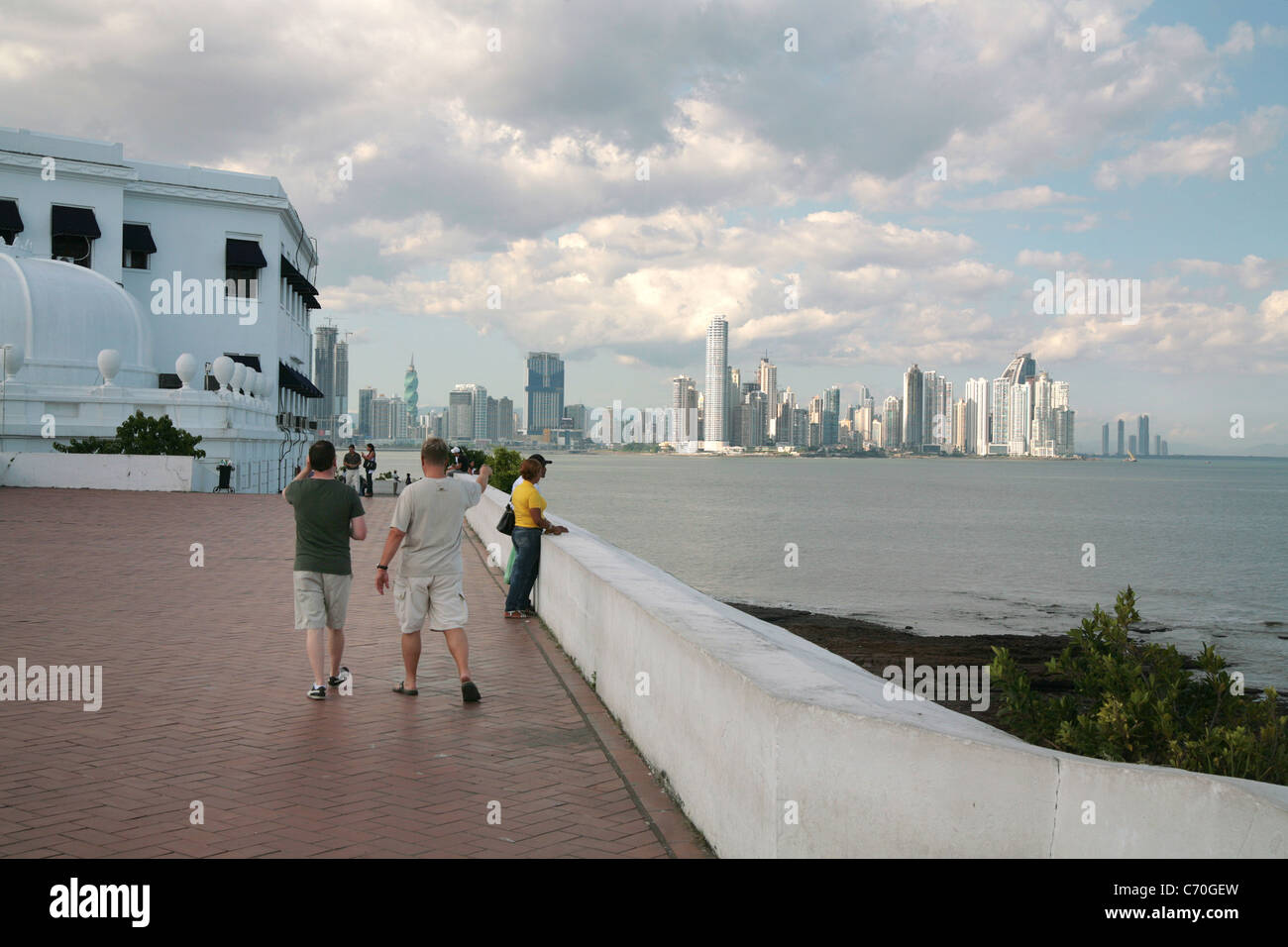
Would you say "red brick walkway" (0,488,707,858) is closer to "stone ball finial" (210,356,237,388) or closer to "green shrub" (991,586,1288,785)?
"green shrub" (991,586,1288,785)

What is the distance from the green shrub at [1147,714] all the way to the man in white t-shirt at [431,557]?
12.7ft

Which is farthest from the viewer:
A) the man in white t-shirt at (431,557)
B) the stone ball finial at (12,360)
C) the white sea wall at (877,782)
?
the stone ball finial at (12,360)

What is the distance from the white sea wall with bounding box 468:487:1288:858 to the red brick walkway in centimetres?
55

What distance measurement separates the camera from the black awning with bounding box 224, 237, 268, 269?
5275 centimetres

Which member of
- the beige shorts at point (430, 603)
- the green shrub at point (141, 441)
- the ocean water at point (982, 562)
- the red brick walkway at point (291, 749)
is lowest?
the ocean water at point (982, 562)

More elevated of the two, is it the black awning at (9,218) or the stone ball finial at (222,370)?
the black awning at (9,218)

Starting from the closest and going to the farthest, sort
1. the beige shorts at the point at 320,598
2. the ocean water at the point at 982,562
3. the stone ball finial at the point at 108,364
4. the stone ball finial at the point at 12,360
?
the beige shorts at the point at 320,598 < the ocean water at the point at 982,562 < the stone ball finial at the point at 12,360 < the stone ball finial at the point at 108,364

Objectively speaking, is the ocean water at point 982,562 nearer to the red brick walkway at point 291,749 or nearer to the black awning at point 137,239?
the red brick walkway at point 291,749

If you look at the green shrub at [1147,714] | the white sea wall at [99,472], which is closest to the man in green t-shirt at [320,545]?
the green shrub at [1147,714]

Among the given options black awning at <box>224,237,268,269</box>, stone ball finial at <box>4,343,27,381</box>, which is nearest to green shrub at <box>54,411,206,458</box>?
stone ball finial at <box>4,343,27,381</box>

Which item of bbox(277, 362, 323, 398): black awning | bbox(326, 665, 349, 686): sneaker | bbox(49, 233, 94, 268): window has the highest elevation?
bbox(49, 233, 94, 268): window

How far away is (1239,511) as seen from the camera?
3637 inches

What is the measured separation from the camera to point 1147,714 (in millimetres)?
5867

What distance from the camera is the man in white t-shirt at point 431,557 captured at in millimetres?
7730
